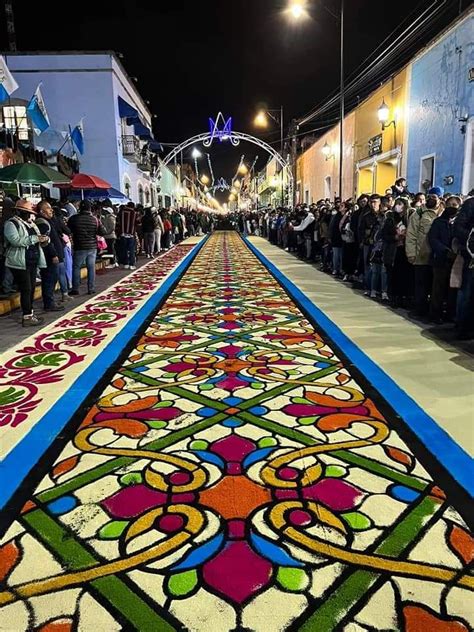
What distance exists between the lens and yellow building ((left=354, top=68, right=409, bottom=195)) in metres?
13.2

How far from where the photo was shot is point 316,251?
13242 mm

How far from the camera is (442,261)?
5.55 metres

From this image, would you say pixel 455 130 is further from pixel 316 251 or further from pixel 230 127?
pixel 230 127

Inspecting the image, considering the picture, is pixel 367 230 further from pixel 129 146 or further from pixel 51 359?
pixel 129 146

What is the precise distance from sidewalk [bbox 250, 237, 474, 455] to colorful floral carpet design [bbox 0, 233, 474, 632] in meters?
0.39

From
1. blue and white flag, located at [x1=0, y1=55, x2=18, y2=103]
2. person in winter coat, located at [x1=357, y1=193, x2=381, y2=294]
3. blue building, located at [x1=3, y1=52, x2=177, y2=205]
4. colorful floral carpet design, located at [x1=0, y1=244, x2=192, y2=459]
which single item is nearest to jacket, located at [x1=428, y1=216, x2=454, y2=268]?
person in winter coat, located at [x1=357, y1=193, x2=381, y2=294]

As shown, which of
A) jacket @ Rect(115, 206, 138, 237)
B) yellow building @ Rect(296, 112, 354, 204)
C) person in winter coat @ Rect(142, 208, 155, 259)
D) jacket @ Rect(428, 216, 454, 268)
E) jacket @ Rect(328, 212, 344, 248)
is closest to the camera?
jacket @ Rect(428, 216, 454, 268)

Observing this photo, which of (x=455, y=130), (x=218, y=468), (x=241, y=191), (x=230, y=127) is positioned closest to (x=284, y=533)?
(x=218, y=468)

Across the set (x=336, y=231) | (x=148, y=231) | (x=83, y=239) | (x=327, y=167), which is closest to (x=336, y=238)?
(x=336, y=231)

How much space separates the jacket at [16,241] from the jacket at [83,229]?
6.82 feet

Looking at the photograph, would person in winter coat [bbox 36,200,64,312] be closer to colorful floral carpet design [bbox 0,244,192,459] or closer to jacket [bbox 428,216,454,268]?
colorful floral carpet design [bbox 0,244,192,459]

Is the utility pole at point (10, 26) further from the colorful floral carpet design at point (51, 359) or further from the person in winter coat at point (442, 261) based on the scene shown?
the person in winter coat at point (442, 261)

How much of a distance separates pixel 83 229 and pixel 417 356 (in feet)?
17.9

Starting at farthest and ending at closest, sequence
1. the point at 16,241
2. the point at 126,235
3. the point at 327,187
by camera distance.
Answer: the point at 327,187 < the point at 126,235 < the point at 16,241
